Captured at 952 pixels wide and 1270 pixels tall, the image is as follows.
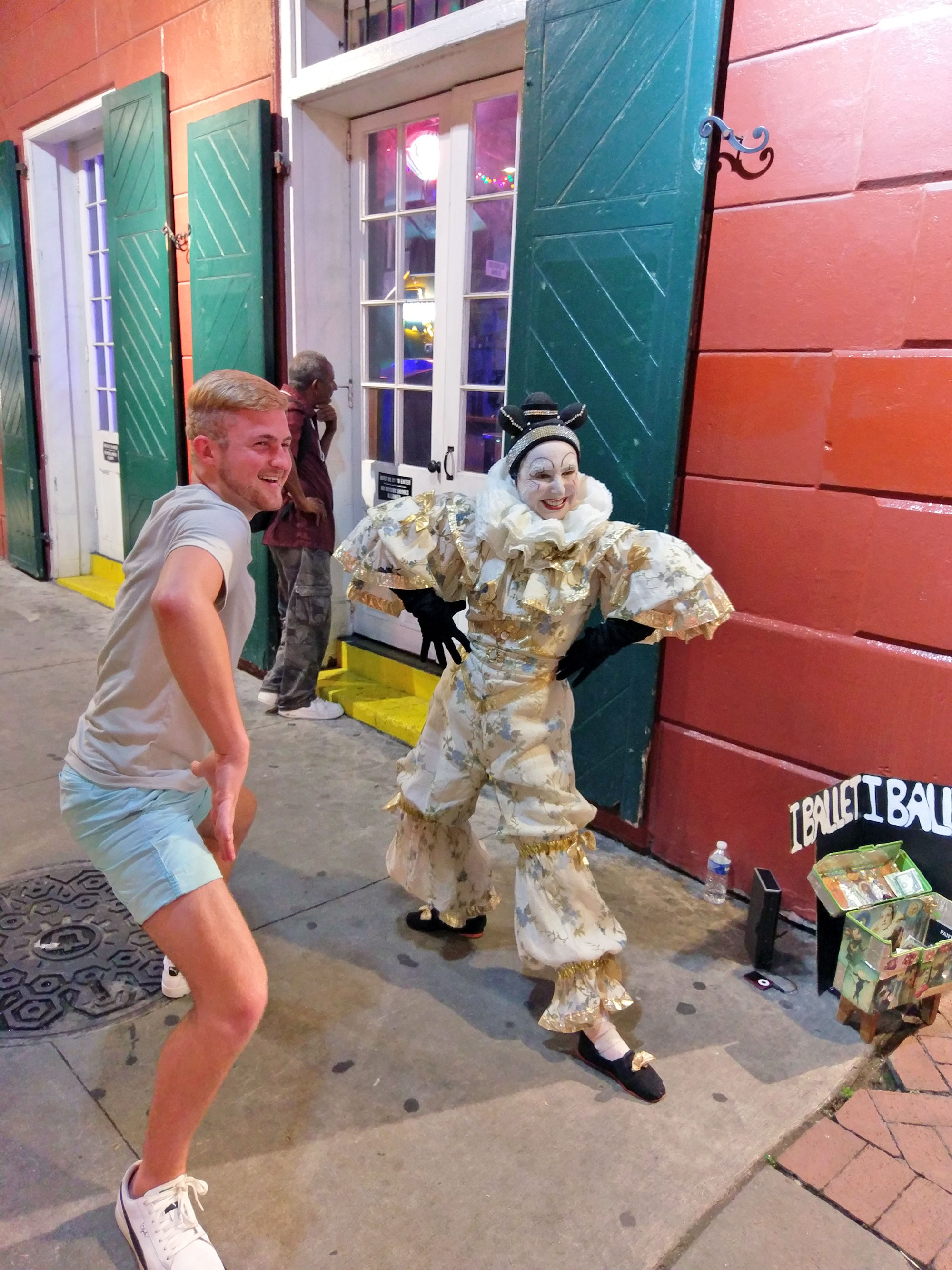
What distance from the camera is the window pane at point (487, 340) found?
13.6ft

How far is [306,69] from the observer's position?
4.47m

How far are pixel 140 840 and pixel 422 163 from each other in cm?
376

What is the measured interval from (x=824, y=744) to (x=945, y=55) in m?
1.94

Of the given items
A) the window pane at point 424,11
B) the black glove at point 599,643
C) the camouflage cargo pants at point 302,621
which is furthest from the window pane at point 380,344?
the black glove at point 599,643

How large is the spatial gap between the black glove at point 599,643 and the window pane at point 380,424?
2.69 metres

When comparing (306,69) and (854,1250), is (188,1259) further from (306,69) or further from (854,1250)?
(306,69)

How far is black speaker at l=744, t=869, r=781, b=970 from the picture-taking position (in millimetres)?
2740

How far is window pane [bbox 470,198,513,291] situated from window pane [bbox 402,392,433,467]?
0.63m

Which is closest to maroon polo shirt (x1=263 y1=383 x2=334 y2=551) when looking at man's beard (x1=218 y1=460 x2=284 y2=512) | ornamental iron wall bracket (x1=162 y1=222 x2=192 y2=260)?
ornamental iron wall bracket (x1=162 y1=222 x2=192 y2=260)

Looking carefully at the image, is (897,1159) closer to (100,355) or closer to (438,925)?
(438,925)

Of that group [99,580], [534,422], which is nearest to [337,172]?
[534,422]

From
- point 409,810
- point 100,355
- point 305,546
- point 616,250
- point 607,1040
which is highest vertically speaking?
point 616,250

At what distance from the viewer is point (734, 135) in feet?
9.18

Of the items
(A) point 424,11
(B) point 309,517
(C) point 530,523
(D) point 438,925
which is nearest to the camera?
(C) point 530,523
